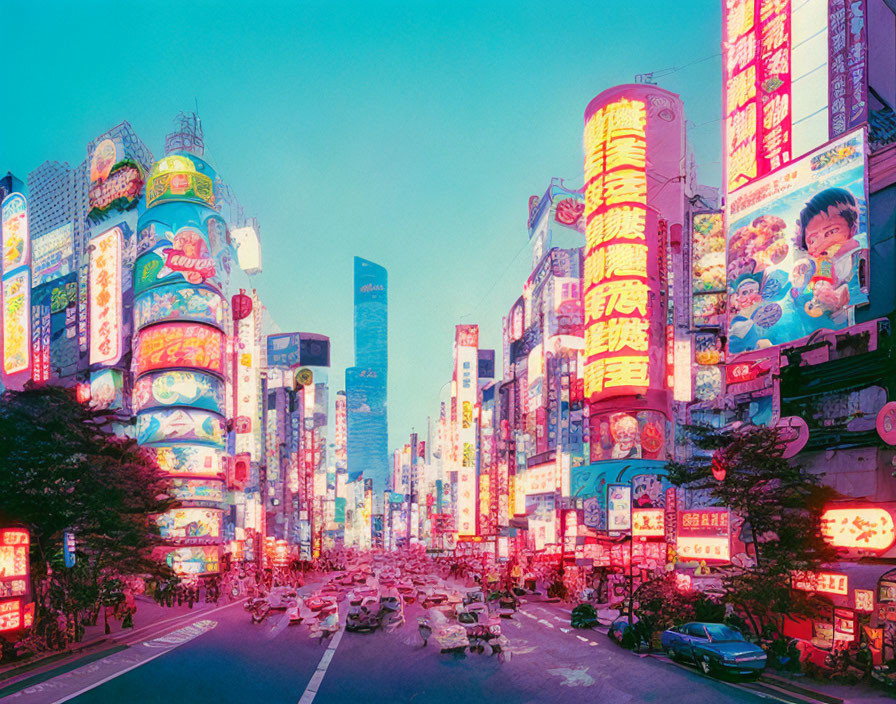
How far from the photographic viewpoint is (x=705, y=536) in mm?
34031

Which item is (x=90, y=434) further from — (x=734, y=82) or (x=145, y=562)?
(x=734, y=82)

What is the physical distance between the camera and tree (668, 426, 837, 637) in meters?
24.5

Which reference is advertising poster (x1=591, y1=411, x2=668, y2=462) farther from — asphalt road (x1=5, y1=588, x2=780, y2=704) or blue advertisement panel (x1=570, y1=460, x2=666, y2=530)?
asphalt road (x1=5, y1=588, x2=780, y2=704)

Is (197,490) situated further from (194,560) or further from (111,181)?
(111,181)

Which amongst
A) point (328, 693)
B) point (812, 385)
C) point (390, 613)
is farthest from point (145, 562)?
point (812, 385)

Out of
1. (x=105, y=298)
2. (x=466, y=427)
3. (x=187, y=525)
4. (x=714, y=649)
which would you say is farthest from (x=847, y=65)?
(x=466, y=427)

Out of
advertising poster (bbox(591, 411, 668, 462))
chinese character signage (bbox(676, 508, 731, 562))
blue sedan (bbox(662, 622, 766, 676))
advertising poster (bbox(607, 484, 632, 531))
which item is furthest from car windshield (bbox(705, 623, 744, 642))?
advertising poster (bbox(591, 411, 668, 462))

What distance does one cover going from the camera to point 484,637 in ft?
98.1

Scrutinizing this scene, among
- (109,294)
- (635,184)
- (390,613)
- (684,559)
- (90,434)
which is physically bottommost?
(390,613)

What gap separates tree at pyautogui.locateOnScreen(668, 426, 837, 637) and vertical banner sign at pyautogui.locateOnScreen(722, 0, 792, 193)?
11.1 metres

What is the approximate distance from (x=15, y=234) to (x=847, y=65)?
36898 millimetres

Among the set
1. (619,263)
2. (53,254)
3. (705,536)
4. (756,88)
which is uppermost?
(53,254)

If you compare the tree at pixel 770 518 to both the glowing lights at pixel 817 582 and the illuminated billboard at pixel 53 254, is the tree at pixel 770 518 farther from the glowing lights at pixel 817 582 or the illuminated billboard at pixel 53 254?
the illuminated billboard at pixel 53 254

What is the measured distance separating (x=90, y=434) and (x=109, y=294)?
40.0 m
